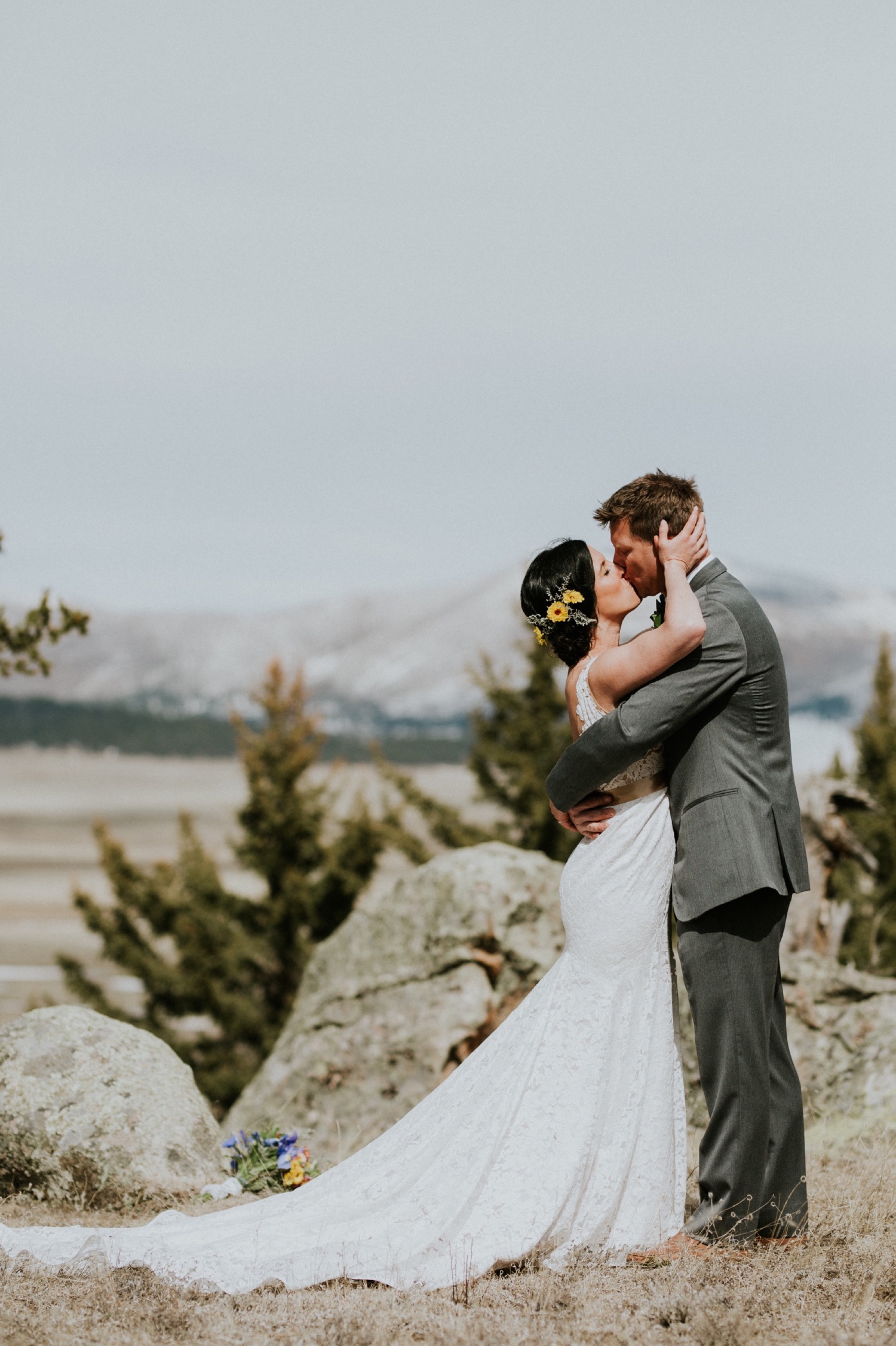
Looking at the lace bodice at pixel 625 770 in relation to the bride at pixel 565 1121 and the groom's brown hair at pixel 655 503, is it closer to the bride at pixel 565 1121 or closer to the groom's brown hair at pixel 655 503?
the bride at pixel 565 1121

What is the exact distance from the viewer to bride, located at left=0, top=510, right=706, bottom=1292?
431 cm

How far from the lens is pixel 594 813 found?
461 centimetres

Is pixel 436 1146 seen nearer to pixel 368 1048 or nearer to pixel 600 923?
pixel 600 923

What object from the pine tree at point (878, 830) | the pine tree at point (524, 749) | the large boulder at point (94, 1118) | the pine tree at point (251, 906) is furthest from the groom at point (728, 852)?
the pine tree at point (251, 906)

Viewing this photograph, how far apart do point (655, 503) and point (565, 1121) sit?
7.56 feet

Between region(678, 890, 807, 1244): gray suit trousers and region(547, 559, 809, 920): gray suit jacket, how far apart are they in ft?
0.45

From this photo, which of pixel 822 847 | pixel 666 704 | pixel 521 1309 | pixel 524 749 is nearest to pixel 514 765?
pixel 524 749

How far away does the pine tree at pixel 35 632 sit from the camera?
870cm

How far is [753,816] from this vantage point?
4.33m

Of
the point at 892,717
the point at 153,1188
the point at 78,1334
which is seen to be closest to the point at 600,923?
the point at 78,1334

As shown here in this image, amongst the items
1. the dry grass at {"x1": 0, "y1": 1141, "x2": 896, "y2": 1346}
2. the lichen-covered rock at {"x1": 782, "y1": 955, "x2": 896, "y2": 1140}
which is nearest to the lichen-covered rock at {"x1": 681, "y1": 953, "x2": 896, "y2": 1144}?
the lichen-covered rock at {"x1": 782, "y1": 955, "x2": 896, "y2": 1140}

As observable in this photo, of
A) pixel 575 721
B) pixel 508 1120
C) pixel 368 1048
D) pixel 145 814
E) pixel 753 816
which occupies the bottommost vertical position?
pixel 145 814

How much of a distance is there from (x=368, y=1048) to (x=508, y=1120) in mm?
4521

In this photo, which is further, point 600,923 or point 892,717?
point 892,717
